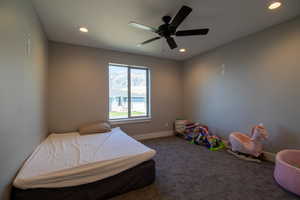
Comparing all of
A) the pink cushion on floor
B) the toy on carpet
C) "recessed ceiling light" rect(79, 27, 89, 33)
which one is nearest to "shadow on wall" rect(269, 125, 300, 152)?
the toy on carpet

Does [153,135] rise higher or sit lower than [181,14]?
lower

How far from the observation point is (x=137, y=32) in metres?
2.80

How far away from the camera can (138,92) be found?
437cm

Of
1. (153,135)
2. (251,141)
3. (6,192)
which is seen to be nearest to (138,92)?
(153,135)

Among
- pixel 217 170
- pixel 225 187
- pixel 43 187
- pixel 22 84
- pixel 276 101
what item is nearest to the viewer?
pixel 43 187

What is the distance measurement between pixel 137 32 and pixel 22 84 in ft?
7.04

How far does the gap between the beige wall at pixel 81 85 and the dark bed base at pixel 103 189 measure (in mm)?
2082

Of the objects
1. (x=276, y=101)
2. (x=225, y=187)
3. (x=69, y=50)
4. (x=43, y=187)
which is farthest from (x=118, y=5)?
(x=276, y=101)

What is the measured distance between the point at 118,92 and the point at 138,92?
662 millimetres

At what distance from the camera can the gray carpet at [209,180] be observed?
5.83 feet

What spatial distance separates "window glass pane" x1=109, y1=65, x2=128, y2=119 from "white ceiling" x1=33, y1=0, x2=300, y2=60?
3.18ft

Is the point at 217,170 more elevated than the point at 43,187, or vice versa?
the point at 43,187

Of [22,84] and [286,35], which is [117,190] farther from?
[286,35]

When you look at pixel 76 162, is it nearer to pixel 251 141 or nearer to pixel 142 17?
pixel 142 17
